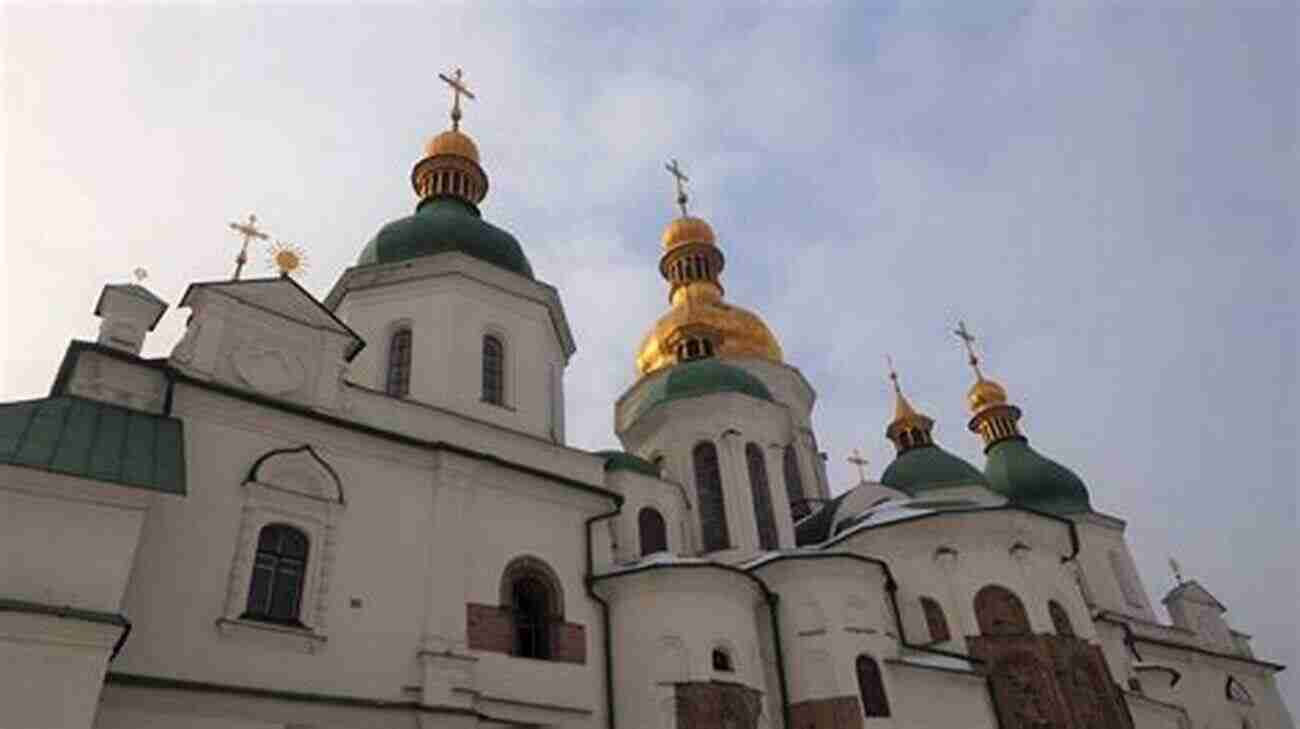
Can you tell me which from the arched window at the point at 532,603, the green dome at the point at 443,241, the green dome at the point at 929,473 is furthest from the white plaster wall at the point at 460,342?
the green dome at the point at 929,473

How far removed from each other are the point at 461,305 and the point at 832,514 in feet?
43.5

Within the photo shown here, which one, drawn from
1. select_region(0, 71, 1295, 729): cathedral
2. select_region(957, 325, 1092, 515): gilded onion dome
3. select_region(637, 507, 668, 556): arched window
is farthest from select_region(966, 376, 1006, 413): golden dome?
select_region(637, 507, 668, 556): arched window

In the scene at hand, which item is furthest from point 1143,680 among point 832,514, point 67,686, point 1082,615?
point 67,686

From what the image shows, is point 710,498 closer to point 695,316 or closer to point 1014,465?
point 695,316

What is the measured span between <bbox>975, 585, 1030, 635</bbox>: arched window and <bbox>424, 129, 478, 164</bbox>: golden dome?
702 inches

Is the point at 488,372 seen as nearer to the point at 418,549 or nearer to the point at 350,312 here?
the point at 350,312

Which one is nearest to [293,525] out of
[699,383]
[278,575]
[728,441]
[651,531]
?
[278,575]

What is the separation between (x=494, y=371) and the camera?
1998cm

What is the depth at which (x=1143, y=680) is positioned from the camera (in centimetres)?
2861

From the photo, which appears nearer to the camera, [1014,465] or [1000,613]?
[1000,613]

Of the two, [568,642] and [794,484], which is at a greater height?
[794,484]

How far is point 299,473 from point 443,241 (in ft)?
24.9

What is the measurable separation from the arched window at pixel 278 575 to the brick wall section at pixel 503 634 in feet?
9.18

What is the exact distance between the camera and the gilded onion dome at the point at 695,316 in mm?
30875
